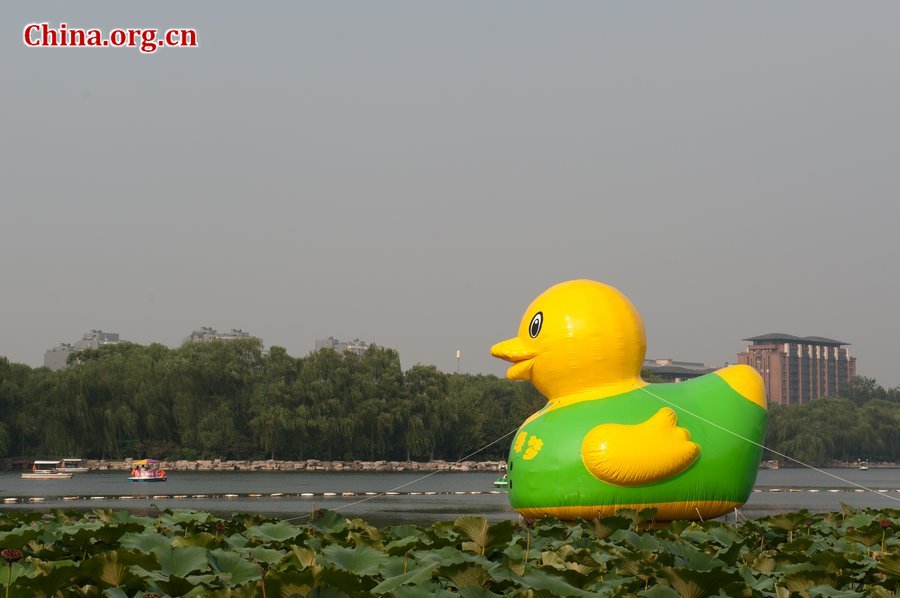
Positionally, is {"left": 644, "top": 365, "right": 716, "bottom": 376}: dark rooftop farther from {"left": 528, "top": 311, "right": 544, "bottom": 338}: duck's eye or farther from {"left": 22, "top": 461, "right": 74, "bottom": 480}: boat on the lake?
{"left": 528, "top": 311, "right": 544, "bottom": 338}: duck's eye

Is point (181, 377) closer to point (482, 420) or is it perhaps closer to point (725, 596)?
point (482, 420)

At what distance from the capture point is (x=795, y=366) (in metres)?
183

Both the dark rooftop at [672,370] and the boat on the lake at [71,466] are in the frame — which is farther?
the dark rooftop at [672,370]

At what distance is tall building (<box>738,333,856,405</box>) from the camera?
18050 centimetres

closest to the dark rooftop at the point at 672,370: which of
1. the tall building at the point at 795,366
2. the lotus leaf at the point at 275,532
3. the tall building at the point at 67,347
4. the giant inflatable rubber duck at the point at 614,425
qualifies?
the tall building at the point at 795,366

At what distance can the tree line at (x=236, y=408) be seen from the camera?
196 ft

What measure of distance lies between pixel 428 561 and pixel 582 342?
27.1ft

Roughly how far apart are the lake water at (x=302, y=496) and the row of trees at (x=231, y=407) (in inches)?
75.9

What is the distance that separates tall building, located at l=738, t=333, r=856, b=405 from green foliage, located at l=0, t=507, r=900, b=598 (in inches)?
Answer: 6900

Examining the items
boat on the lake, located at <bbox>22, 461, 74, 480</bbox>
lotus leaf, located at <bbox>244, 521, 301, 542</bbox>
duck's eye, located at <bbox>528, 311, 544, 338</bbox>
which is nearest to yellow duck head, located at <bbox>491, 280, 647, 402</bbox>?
duck's eye, located at <bbox>528, 311, 544, 338</bbox>

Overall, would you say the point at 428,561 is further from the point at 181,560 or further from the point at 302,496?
the point at 302,496

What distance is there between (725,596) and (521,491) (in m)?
8.64

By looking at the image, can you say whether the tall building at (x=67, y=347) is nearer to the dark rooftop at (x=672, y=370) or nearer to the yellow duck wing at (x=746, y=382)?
the dark rooftop at (x=672, y=370)

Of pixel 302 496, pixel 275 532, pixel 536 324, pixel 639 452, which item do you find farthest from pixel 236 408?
pixel 275 532
